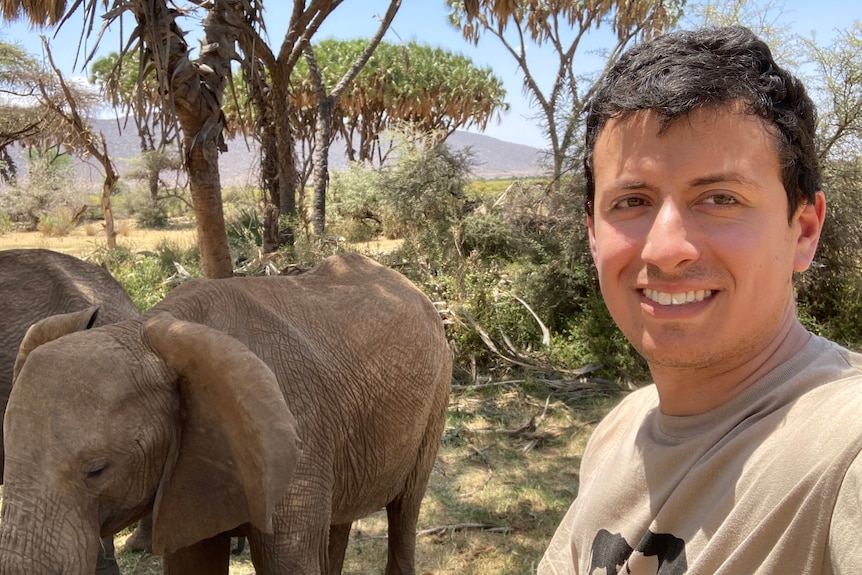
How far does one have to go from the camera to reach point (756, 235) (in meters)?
1.08

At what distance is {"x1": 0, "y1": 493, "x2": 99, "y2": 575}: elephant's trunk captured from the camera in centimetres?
194

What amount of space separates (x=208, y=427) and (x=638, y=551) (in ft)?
5.31

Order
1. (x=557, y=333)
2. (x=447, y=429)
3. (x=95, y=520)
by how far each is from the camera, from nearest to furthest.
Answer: (x=95, y=520) → (x=447, y=429) → (x=557, y=333)

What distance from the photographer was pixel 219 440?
2.33 meters

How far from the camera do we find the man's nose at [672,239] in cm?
108

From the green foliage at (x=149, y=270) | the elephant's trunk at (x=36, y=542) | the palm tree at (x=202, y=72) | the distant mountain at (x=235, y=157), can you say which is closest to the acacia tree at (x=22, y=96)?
the green foliage at (x=149, y=270)

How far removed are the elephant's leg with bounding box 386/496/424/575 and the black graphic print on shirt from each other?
Result: 273cm

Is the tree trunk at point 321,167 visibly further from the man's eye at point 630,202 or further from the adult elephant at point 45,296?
the man's eye at point 630,202

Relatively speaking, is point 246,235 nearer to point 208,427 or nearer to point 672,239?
point 208,427

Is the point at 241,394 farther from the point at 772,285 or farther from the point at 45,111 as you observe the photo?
the point at 45,111

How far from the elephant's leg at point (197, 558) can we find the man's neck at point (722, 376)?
7.58 feet

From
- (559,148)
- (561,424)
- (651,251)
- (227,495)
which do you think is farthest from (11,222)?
(651,251)

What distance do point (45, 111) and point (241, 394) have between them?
59.1 feet

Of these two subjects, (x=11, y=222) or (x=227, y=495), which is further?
(x=11, y=222)
